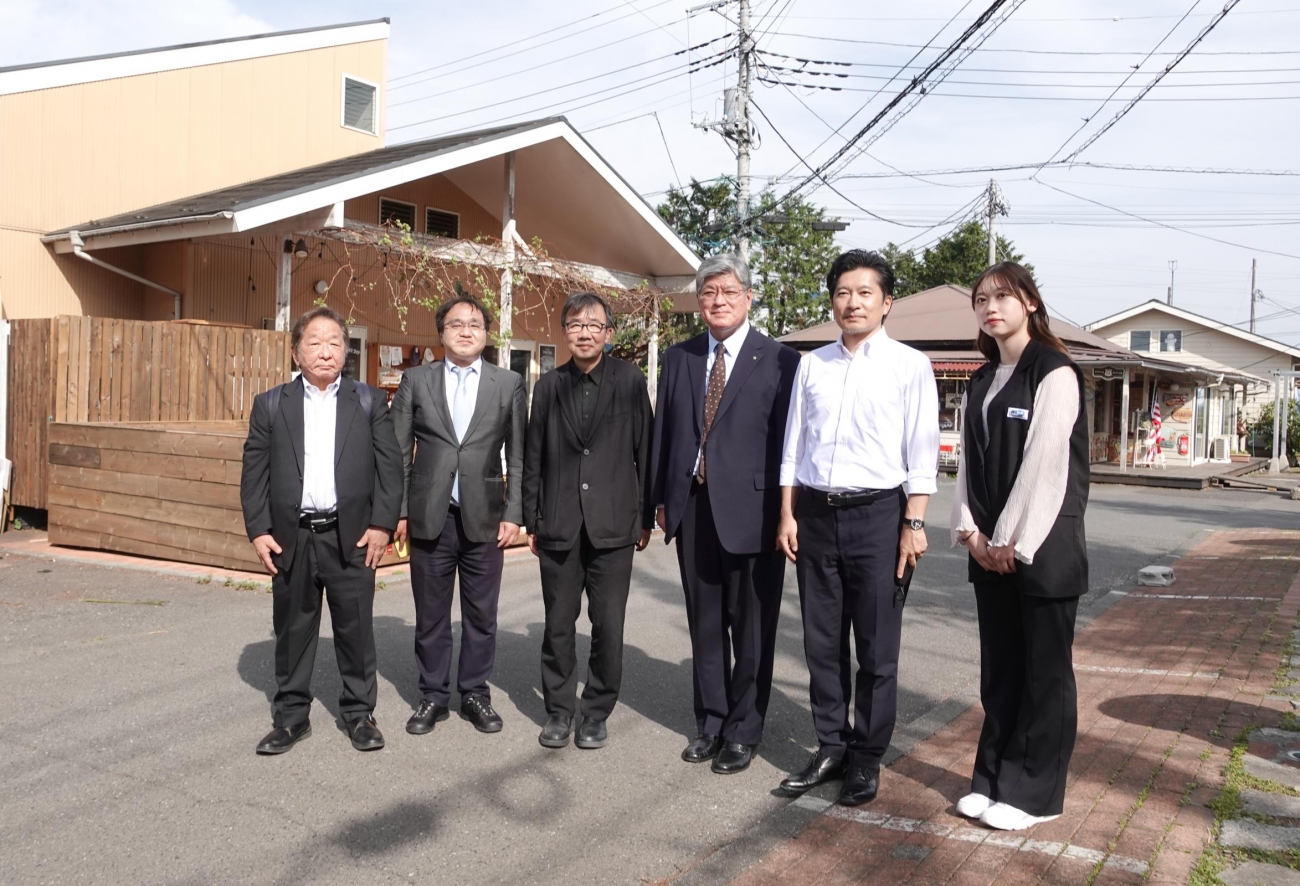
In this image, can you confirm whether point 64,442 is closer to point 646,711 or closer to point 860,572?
point 646,711

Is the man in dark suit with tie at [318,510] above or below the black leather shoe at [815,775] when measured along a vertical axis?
above

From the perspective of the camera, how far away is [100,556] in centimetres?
884

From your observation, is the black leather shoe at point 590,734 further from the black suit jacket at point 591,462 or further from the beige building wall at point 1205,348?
the beige building wall at point 1205,348

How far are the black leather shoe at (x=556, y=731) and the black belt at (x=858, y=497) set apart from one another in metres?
1.67

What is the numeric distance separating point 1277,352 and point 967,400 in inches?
1482

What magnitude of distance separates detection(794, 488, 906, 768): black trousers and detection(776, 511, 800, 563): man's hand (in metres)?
0.03

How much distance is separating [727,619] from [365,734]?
5.50 ft

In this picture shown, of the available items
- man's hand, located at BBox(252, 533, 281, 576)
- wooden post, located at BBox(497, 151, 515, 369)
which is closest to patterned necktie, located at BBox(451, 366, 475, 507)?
man's hand, located at BBox(252, 533, 281, 576)

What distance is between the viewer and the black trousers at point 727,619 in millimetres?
4332

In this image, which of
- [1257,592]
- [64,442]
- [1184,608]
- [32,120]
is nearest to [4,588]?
[64,442]

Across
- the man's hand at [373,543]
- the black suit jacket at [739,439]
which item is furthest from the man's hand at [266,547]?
the black suit jacket at [739,439]

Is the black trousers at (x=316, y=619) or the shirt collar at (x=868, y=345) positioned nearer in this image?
the shirt collar at (x=868, y=345)

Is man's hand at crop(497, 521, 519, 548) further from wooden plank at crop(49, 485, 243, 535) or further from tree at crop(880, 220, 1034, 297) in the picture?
tree at crop(880, 220, 1034, 297)

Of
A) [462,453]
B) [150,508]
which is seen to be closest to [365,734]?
[462,453]
